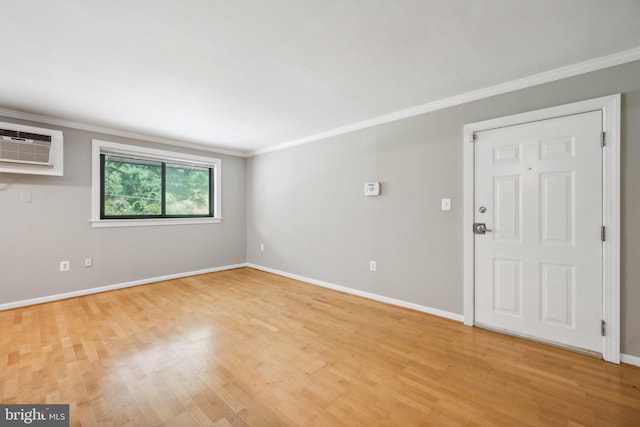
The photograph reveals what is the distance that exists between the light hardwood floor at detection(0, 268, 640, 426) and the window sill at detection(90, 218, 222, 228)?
1.24 m

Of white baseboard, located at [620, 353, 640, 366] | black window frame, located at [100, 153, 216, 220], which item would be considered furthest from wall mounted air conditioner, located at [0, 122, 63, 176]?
white baseboard, located at [620, 353, 640, 366]

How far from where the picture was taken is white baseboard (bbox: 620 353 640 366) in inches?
78.0

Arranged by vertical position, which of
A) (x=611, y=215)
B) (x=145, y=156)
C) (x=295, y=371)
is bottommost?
(x=295, y=371)

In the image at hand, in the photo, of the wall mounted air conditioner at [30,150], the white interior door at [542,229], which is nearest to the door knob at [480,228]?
the white interior door at [542,229]

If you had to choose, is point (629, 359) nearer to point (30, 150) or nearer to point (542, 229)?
point (542, 229)

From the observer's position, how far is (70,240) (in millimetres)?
3564

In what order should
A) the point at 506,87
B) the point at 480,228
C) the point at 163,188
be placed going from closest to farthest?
the point at 506,87 → the point at 480,228 → the point at 163,188

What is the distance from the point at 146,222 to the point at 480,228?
4713mm

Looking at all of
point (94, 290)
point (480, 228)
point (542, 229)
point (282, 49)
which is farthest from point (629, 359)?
point (94, 290)

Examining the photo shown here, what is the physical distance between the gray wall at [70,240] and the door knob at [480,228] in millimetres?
4452

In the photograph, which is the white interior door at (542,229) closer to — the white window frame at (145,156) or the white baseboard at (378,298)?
the white baseboard at (378,298)

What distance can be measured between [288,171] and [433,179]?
253cm

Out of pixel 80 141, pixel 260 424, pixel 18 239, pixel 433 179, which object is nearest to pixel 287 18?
pixel 433 179

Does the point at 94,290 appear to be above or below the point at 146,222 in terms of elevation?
below
